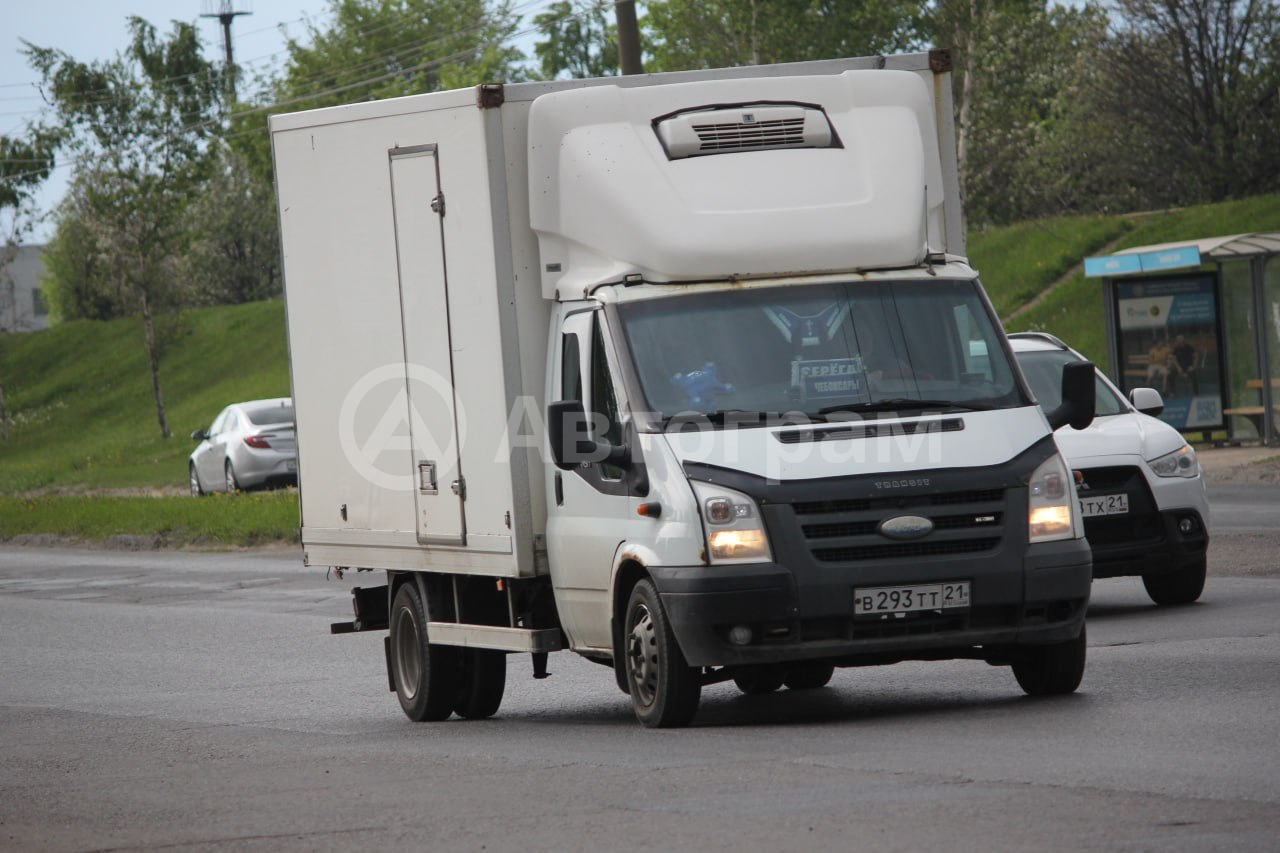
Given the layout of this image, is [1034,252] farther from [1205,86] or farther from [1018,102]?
[1018,102]

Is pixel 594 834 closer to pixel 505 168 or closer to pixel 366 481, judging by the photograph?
pixel 505 168

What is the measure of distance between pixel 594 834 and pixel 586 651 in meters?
3.38

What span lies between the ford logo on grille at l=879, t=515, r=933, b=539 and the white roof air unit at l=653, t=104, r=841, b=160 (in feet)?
6.62

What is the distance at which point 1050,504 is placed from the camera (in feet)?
29.9

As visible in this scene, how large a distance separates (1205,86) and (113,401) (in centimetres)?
3770

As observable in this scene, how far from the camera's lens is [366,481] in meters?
11.4

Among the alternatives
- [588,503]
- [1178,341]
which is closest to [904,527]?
[588,503]

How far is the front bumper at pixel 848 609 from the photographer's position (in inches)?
347

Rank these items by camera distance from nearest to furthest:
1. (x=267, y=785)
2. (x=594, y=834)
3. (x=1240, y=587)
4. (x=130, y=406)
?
1. (x=594, y=834)
2. (x=267, y=785)
3. (x=1240, y=587)
4. (x=130, y=406)

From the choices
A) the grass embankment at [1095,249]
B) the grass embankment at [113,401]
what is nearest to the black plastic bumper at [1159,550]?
the grass embankment at [113,401]

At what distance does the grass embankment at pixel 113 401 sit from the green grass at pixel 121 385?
0.22 feet

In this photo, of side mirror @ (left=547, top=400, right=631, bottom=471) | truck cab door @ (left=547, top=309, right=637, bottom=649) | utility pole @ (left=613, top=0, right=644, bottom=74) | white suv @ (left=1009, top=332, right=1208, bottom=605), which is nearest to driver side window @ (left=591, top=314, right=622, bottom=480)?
truck cab door @ (left=547, top=309, right=637, bottom=649)

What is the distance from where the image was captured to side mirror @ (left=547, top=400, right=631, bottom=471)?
9.23m

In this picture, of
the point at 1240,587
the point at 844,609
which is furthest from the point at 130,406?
the point at 844,609
